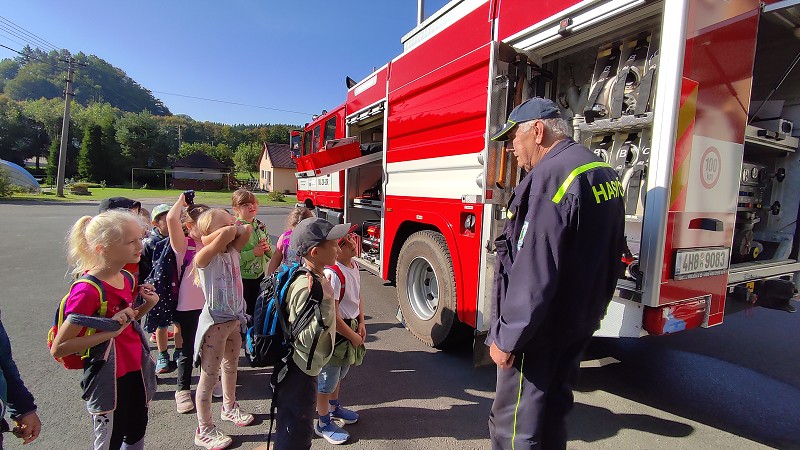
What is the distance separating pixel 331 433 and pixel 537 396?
1556 mm

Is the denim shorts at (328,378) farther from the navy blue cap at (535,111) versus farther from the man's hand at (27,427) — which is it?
the navy blue cap at (535,111)

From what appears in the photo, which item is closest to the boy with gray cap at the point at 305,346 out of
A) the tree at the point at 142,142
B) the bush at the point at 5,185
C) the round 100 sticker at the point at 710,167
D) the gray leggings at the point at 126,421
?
the gray leggings at the point at 126,421

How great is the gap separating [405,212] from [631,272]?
2.53 metres

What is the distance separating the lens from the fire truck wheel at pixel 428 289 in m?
3.77

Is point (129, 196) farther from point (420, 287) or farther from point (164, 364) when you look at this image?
point (420, 287)

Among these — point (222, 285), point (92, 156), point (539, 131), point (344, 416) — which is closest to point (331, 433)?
point (344, 416)

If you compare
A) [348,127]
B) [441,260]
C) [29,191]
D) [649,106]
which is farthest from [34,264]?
[29,191]

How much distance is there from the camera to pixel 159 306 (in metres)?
3.01

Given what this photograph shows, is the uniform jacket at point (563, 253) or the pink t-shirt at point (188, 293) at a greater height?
the uniform jacket at point (563, 253)

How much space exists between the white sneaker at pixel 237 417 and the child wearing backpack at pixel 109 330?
74 centimetres

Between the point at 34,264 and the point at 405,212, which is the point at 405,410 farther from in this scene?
the point at 34,264

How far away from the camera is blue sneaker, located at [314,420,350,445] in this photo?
264 centimetres

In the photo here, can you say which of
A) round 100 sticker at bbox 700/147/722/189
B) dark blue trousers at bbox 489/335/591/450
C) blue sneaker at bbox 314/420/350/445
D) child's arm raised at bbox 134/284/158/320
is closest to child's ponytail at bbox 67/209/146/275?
child's arm raised at bbox 134/284/158/320

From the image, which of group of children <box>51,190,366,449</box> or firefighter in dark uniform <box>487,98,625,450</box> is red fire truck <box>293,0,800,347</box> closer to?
firefighter in dark uniform <box>487,98,625,450</box>
